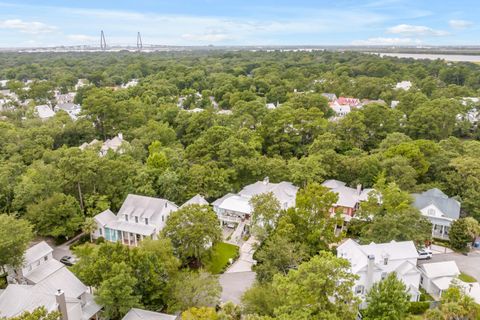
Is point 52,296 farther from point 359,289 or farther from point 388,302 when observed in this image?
point 359,289

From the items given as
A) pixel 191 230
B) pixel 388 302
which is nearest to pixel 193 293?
pixel 191 230

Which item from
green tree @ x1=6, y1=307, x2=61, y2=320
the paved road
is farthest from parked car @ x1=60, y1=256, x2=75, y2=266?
the paved road

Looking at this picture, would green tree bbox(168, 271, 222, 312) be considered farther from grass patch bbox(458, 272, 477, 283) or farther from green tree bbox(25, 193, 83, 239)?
grass patch bbox(458, 272, 477, 283)

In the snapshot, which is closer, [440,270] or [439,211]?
[440,270]

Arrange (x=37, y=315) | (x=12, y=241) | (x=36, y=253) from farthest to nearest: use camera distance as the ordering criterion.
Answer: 1. (x=36, y=253)
2. (x=12, y=241)
3. (x=37, y=315)

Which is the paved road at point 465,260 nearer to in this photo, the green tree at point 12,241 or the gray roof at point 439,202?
the gray roof at point 439,202

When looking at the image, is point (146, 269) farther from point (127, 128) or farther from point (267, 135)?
point (127, 128)
